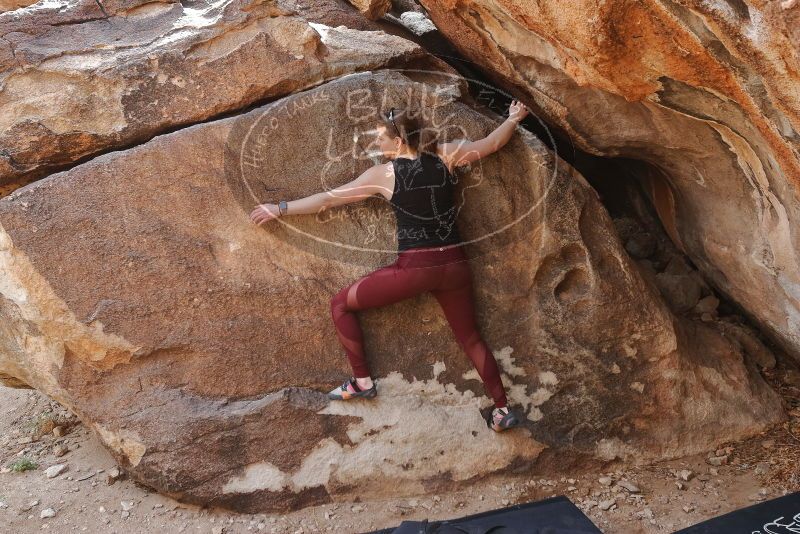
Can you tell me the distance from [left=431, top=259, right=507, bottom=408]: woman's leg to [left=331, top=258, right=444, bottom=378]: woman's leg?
0.12 m

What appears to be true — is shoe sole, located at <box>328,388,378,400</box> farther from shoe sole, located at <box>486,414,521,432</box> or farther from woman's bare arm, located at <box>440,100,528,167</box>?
woman's bare arm, located at <box>440,100,528,167</box>

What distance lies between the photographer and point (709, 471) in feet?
10.6

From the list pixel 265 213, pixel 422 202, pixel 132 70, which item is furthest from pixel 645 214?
pixel 132 70

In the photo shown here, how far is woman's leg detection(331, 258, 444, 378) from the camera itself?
2.95m

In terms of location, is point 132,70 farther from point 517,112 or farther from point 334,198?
point 517,112

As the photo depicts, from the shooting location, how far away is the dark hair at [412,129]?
2906mm

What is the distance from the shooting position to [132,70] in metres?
3.08

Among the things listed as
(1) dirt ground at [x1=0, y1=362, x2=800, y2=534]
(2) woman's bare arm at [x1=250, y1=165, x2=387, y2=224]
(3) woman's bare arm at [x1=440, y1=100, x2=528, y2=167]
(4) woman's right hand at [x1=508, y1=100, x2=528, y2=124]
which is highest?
(4) woman's right hand at [x1=508, y1=100, x2=528, y2=124]

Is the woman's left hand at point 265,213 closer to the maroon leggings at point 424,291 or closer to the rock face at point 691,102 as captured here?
the maroon leggings at point 424,291

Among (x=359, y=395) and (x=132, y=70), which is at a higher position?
(x=132, y=70)

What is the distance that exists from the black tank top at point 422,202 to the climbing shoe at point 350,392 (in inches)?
23.9

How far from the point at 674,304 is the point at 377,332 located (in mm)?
2034

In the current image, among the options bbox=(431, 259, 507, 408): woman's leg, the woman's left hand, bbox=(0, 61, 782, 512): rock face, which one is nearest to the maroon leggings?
bbox=(431, 259, 507, 408): woman's leg

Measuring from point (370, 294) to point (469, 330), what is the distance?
0.46 m
